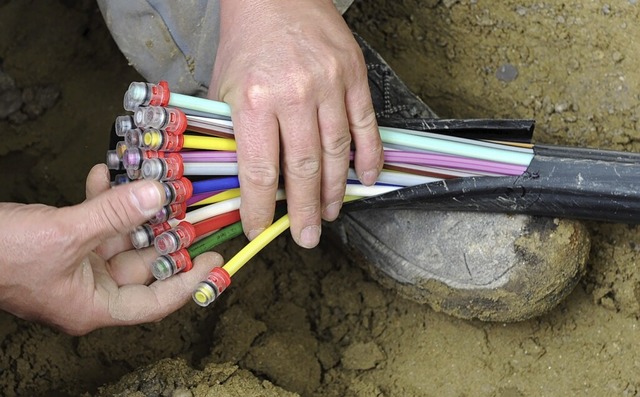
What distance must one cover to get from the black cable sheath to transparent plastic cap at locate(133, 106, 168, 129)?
0.44 metres

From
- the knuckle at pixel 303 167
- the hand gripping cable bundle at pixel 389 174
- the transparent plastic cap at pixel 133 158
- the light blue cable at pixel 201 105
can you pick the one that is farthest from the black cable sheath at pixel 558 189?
the transparent plastic cap at pixel 133 158

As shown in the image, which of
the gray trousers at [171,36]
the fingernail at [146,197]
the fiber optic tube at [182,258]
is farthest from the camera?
the gray trousers at [171,36]

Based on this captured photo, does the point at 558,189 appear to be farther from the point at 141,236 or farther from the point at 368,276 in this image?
the point at 141,236

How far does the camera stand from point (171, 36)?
1.58m

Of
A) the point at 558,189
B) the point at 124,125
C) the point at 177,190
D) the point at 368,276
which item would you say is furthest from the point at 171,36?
the point at 558,189

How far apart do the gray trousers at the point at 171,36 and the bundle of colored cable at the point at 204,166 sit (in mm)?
227

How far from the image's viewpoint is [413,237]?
5.18 ft

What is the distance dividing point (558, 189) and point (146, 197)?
2.33 ft

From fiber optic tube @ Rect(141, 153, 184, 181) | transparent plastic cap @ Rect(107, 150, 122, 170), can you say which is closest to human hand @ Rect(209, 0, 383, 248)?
fiber optic tube @ Rect(141, 153, 184, 181)

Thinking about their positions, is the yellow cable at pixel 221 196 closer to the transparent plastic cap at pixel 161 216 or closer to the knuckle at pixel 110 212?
the transparent plastic cap at pixel 161 216

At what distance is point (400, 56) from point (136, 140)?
2.75 feet

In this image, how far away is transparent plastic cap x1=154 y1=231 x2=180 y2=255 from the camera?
1.31 m

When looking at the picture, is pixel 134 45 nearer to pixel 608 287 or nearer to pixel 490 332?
pixel 490 332

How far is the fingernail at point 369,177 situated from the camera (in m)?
1.39
